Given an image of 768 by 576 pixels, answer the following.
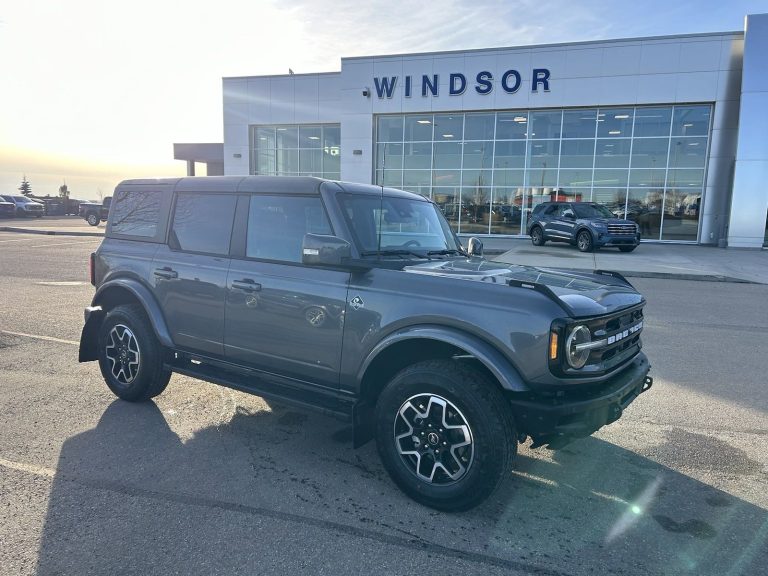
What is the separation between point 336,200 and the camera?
146 inches

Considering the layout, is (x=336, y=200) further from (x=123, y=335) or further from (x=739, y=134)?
(x=739, y=134)

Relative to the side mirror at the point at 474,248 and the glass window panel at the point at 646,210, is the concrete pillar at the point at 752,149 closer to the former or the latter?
the glass window panel at the point at 646,210

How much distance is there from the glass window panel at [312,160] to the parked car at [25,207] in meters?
25.3

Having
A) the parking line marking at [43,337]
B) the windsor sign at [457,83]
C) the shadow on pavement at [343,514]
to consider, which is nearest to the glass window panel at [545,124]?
Answer: the windsor sign at [457,83]

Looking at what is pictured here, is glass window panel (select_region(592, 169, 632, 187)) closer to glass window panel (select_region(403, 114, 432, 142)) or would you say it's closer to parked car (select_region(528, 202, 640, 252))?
parked car (select_region(528, 202, 640, 252))

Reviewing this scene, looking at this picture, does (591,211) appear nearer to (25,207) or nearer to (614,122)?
(614,122)

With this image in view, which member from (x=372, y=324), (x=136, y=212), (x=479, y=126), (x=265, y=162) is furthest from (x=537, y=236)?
(x=372, y=324)

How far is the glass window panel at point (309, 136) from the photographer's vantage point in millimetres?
30359

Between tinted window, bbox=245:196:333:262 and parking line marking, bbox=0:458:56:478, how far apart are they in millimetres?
1945

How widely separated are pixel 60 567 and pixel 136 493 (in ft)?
2.23

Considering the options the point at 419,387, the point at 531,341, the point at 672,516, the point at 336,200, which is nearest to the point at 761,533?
the point at 672,516

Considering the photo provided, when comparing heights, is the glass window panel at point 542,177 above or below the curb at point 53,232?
above

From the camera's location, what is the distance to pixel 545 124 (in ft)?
85.3

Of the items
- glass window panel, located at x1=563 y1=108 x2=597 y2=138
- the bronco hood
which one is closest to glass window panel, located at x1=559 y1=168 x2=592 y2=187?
glass window panel, located at x1=563 y1=108 x2=597 y2=138
